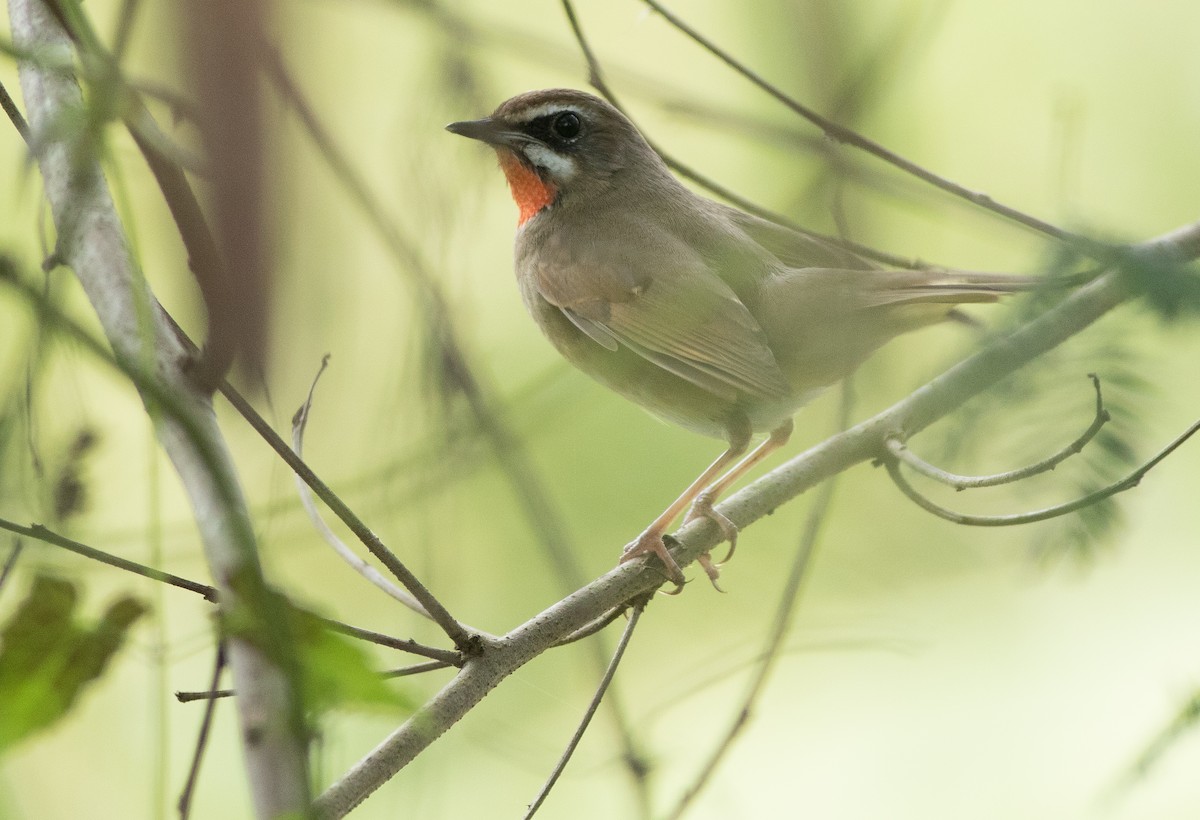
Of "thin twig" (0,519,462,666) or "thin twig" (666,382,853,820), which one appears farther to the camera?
"thin twig" (666,382,853,820)

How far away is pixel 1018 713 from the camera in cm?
578

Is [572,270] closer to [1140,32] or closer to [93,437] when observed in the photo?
[93,437]

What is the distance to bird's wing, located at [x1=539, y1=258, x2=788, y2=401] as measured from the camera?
12.4 ft

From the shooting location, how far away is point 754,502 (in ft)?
10.5

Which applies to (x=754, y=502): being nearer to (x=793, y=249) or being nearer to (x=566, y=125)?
(x=793, y=249)

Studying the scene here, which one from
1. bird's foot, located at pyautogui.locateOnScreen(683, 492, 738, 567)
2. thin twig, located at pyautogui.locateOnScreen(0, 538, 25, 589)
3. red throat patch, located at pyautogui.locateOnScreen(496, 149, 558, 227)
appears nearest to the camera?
thin twig, located at pyautogui.locateOnScreen(0, 538, 25, 589)

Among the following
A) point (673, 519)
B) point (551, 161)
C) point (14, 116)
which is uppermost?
point (551, 161)

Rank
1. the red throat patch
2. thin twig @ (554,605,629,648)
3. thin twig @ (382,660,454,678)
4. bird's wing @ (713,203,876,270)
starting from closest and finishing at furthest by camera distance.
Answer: thin twig @ (382,660,454,678) < thin twig @ (554,605,629,648) < bird's wing @ (713,203,876,270) < the red throat patch

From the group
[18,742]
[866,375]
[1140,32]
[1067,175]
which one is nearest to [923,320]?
[866,375]

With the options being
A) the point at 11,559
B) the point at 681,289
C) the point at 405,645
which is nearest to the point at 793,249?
the point at 681,289

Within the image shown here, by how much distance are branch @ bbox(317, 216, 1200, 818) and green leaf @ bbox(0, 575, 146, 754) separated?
36cm

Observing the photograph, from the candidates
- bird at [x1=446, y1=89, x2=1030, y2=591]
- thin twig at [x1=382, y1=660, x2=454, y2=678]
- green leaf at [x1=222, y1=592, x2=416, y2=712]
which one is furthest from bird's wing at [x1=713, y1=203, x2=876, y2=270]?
green leaf at [x1=222, y1=592, x2=416, y2=712]

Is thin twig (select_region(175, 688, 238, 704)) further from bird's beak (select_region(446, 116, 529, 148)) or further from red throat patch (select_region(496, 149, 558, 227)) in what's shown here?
red throat patch (select_region(496, 149, 558, 227))

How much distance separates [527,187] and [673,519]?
5.14 feet
